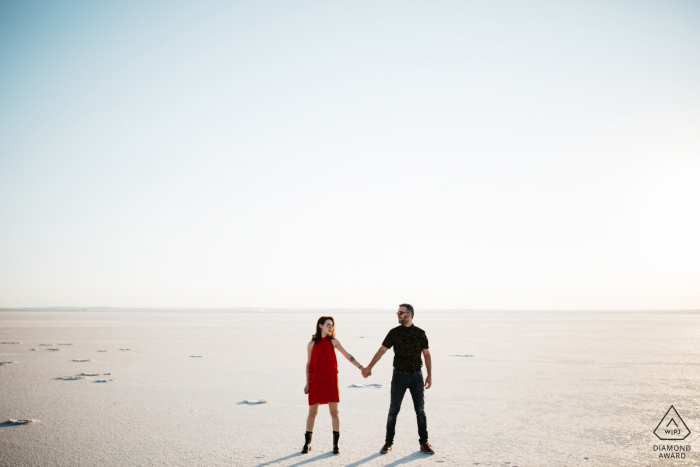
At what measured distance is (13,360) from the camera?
1573cm

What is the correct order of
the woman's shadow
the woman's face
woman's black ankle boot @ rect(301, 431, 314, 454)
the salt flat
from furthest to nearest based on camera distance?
the woman's face < woman's black ankle boot @ rect(301, 431, 314, 454) < the salt flat < the woman's shadow

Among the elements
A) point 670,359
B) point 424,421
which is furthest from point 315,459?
point 670,359

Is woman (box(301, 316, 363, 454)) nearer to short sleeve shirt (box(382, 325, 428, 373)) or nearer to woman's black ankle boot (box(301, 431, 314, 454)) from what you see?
woman's black ankle boot (box(301, 431, 314, 454))

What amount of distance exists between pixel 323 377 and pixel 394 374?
104 cm

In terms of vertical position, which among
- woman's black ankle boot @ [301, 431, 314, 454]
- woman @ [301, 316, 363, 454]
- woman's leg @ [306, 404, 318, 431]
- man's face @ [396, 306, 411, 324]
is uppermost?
man's face @ [396, 306, 411, 324]

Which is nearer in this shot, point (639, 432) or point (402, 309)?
point (402, 309)

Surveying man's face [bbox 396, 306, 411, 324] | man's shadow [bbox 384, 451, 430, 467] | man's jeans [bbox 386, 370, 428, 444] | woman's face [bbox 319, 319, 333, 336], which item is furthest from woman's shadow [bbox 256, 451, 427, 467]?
man's face [bbox 396, 306, 411, 324]

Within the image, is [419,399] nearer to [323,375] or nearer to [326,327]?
[323,375]

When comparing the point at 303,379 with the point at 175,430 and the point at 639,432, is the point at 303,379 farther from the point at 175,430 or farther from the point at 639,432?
the point at 639,432

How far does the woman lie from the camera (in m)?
6.39

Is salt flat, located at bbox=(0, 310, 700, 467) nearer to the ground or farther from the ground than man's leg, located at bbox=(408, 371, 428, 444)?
nearer to the ground

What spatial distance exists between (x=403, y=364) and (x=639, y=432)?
4385 millimetres

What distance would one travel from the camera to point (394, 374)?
6.42m

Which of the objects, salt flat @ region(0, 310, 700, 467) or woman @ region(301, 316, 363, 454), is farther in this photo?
woman @ region(301, 316, 363, 454)
